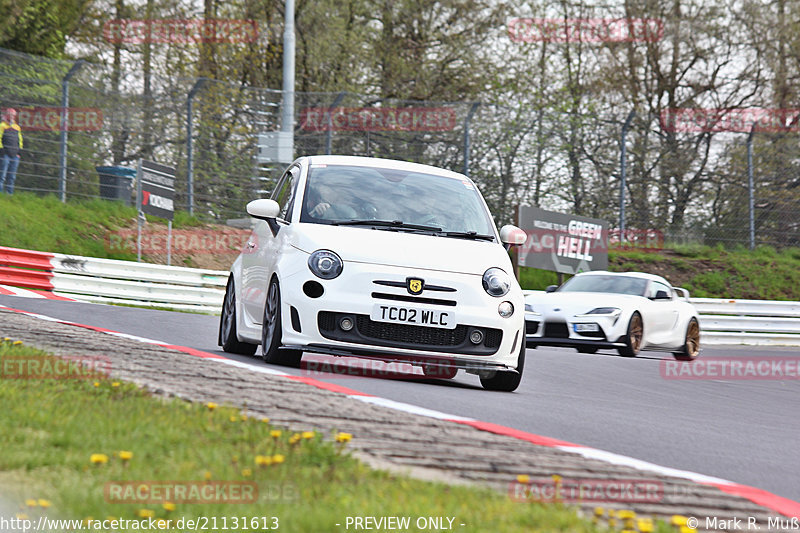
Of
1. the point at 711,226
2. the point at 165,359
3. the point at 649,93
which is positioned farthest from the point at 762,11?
the point at 165,359

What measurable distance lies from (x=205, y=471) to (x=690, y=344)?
14.5 meters

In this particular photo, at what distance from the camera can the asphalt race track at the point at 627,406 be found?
20.1ft

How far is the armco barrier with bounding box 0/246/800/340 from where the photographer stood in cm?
1831

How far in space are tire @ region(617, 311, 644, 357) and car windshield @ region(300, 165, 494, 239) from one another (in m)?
6.97

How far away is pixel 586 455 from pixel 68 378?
2.88m

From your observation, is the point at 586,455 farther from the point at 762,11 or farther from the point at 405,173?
the point at 762,11

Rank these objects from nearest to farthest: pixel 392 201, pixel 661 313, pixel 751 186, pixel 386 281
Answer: pixel 386 281
pixel 392 201
pixel 661 313
pixel 751 186

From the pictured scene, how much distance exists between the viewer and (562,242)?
23.5 meters

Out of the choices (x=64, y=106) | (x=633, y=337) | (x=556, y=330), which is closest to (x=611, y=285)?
(x=633, y=337)

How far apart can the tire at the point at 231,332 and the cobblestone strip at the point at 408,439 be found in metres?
2.58

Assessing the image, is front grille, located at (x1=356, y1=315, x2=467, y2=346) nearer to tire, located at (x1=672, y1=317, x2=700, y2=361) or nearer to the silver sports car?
the silver sports car

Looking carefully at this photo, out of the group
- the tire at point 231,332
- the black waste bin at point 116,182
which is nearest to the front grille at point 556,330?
the tire at point 231,332

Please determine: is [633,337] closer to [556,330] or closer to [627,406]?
[556,330]

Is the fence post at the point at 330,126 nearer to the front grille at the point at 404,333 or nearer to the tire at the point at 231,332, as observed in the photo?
the tire at the point at 231,332
